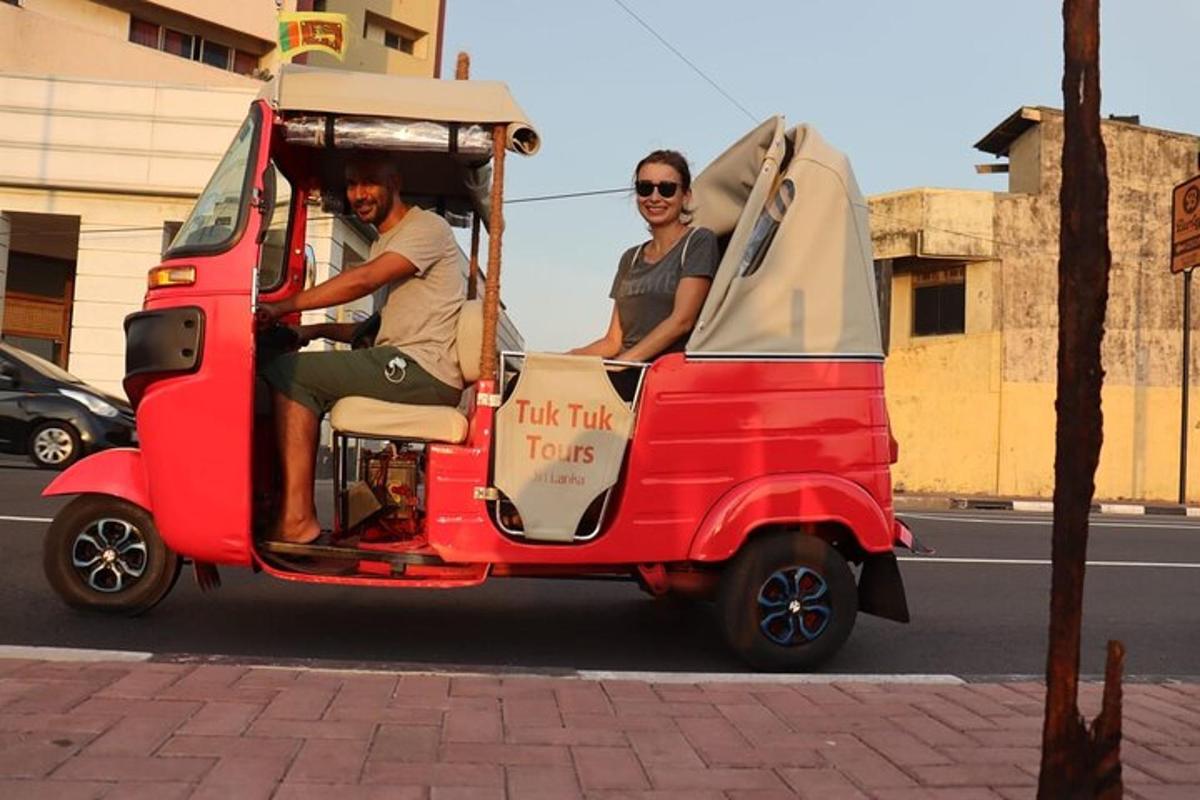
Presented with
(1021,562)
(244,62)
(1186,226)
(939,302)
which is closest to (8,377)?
(1021,562)

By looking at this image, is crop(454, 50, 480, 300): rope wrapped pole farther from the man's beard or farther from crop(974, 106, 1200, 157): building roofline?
crop(974, 106, 1200, 157): building roofline

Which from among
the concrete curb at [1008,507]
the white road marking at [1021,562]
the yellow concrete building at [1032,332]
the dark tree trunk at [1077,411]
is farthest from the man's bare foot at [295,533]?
the yellow concrete building at [1032,332]

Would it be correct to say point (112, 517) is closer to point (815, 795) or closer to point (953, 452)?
point (815, 795)

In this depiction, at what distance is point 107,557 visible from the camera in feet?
15.0

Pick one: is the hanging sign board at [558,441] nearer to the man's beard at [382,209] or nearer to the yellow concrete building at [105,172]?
the man's beard at [382,209]

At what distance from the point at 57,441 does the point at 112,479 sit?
8.70 m

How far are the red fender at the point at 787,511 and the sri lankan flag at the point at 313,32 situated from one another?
18.7 metres

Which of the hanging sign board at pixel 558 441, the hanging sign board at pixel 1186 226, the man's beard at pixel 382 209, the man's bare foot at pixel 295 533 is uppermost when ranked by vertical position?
the hanging sign board at pixel 1186 226

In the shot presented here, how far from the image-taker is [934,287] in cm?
2317

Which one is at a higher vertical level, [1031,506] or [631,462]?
[631,462]

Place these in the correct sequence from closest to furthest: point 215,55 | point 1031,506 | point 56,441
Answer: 1. point 56,441
2. point 1031,506
3. point 215,55

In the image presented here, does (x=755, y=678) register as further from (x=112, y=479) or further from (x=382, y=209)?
(x=112, y=479)

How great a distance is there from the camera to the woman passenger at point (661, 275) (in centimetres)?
440

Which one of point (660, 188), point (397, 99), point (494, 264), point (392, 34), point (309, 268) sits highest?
point (392, 34)
